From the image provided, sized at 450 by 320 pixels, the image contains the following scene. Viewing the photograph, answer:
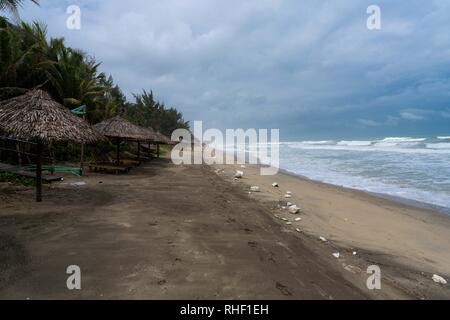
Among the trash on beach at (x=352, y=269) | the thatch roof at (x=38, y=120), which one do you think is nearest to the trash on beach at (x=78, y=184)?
the thatch roof at (x=38, y=120)

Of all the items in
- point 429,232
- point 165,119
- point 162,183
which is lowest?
point 429,232

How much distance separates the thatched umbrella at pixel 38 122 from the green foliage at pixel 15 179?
7.24ft

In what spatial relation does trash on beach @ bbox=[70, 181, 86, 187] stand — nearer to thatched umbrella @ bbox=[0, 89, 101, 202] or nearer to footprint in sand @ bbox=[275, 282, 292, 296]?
thatched umbrella @ bbox=[0, 89, 101, 202]

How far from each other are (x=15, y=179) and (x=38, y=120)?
3220 mm

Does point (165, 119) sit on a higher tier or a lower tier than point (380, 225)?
higher

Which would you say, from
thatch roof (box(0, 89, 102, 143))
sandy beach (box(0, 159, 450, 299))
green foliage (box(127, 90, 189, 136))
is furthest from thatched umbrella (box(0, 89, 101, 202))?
green foliage (box(127, 90, 189, 136))

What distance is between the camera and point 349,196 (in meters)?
10.5

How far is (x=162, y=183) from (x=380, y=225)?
6.83 m

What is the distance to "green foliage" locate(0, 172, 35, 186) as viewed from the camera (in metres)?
8.88

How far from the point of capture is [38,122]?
6.93m

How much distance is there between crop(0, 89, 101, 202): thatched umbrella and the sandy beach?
4.74 ft
